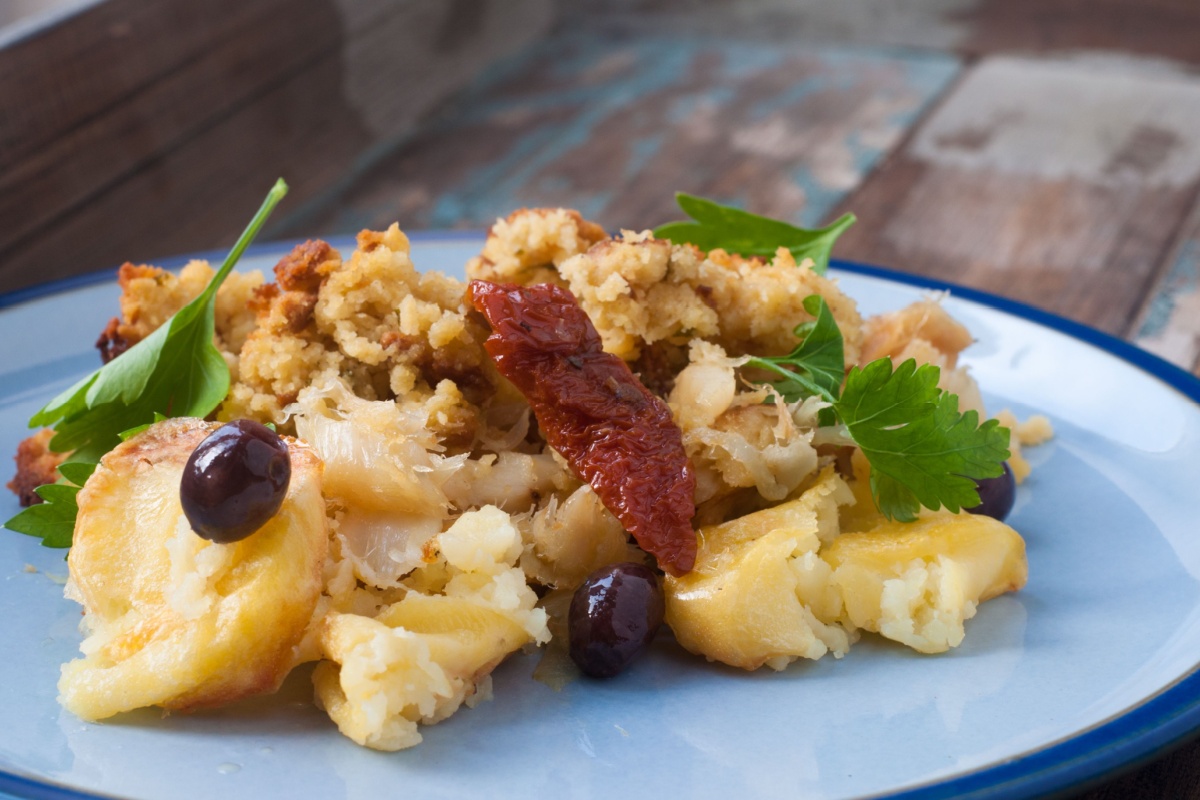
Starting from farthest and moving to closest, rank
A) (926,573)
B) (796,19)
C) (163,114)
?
1. (796,19)
2. (163,114)
3. (926,573)

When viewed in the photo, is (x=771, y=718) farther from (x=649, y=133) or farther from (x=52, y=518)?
(x=649, y=133)

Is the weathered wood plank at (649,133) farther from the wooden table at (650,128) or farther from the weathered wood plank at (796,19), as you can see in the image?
the weathered wood plank at (796,19)

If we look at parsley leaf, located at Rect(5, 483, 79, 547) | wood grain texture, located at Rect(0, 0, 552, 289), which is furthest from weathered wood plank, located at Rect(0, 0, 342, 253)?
parsley leaf, located at Rect(5, 483, 79, 547)

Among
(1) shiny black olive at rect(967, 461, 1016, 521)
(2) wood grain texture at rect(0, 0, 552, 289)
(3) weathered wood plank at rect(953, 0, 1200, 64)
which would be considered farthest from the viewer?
(3) weathered wood plank at rect(953, 0, 1200, 64)

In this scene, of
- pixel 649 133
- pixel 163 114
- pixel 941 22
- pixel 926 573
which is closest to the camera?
pixel 926 573

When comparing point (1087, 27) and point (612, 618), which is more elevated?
point (612, 618)

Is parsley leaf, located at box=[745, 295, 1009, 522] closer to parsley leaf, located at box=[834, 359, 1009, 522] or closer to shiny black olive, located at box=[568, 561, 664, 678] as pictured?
parsley leaf, located at box=[834, 359, 1009, 522]

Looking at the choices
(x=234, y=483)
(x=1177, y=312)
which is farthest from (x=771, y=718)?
(x=1177, y=312)
